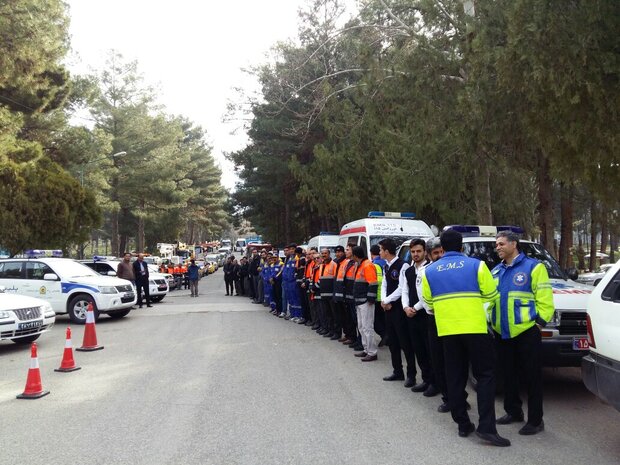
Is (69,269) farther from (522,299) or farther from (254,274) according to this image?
(522,299)

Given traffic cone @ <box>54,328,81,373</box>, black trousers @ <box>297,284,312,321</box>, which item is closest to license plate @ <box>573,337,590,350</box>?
traffic cone @ <box>54,328,81,373</box>

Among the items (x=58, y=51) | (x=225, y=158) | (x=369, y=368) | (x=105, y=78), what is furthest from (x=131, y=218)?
(x=369, y=368)

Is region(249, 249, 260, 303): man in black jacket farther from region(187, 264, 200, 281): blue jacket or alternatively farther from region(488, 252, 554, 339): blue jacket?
region(488, 252, 554, 339): blue jacket

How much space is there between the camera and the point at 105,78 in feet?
154

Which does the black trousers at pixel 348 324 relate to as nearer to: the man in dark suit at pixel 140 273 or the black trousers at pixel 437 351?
the black trousers at pixel 437 351

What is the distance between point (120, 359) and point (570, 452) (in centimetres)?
716

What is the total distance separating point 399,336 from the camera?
746cm

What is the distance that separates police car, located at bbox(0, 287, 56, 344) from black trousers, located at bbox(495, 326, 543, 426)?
847 centimetres

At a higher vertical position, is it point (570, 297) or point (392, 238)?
point (392, 238)

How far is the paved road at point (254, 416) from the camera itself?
4.95m

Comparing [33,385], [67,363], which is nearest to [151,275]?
[67,363]

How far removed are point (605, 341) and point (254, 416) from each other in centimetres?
346

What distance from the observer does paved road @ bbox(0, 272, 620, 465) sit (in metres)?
4.95

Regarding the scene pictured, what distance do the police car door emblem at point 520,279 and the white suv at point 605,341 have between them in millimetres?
587
